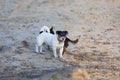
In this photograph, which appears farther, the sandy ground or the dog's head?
the dog's head

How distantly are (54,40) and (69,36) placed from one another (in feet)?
9.83

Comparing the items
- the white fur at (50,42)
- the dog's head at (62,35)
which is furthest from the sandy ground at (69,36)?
the dog's head at (62,35)

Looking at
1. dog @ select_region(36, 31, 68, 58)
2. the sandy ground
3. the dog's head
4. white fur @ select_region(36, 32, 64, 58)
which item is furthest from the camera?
white fur @ select_region(36, 32, 64, 58)

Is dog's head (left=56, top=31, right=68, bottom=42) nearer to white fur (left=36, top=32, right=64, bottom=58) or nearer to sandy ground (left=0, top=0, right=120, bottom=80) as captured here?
white fur (left=36, top=32, right=64, bottom=58)

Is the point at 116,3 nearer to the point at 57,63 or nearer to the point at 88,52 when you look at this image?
the point at 88,52

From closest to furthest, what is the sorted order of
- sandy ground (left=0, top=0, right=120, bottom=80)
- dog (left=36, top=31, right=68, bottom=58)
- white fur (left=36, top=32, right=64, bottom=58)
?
sandy ground (left=0, top=0, right=120, bottom=80), dog (left=36, top=31, right=68, bottom=58), white fur (left=36, top=32, right=64, bottom=58)

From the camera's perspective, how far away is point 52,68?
11750 millimetres

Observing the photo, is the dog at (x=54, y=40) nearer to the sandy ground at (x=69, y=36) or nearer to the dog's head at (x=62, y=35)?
the dog's head at (x=62, y=35)

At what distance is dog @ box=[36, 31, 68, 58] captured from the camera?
39.7 ft

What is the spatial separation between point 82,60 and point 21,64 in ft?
4.67

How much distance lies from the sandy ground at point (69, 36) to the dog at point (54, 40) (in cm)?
21

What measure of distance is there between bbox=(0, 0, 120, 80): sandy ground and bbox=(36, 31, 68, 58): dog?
0.69ft

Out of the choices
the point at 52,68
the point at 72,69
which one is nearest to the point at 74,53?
the point at 52,68

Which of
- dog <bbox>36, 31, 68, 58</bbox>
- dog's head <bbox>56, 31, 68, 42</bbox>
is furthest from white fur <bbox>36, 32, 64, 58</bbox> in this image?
dog's head <bbox>56, 31, 68, 42</bbox>
